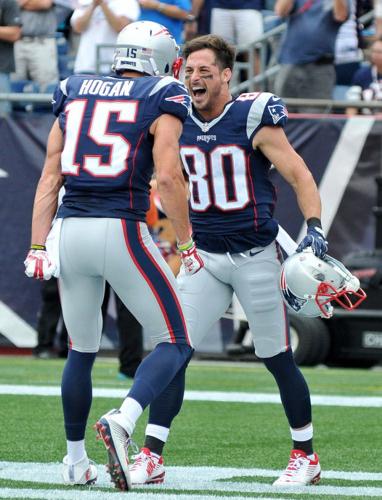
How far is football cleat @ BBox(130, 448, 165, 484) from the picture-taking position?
4883 mm

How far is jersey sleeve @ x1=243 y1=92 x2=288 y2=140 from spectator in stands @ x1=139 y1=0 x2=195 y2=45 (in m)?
6.19

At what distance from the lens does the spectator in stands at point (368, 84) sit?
11930 millimetres

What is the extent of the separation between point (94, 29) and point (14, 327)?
2.73m

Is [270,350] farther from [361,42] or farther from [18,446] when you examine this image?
[361,42]

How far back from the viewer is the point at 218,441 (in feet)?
20.8

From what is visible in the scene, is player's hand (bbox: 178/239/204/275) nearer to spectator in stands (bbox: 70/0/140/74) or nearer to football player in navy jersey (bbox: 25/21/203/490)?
football player in navy jersey (bbox: 25/21/203/490)

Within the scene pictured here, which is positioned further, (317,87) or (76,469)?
(317,87)

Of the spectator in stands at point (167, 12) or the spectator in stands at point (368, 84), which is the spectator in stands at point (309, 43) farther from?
the spectator in stands at point (167, 12)

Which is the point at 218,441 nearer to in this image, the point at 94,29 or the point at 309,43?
the point at 309,43

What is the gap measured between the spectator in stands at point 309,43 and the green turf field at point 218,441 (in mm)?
2947

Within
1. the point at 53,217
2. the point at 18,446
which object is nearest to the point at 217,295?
the point at 53,217

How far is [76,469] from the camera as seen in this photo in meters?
4.76

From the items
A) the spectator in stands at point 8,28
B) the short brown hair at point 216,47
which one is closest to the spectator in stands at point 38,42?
the spectator in stands at point 8,28

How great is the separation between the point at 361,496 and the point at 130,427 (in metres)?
0.84
